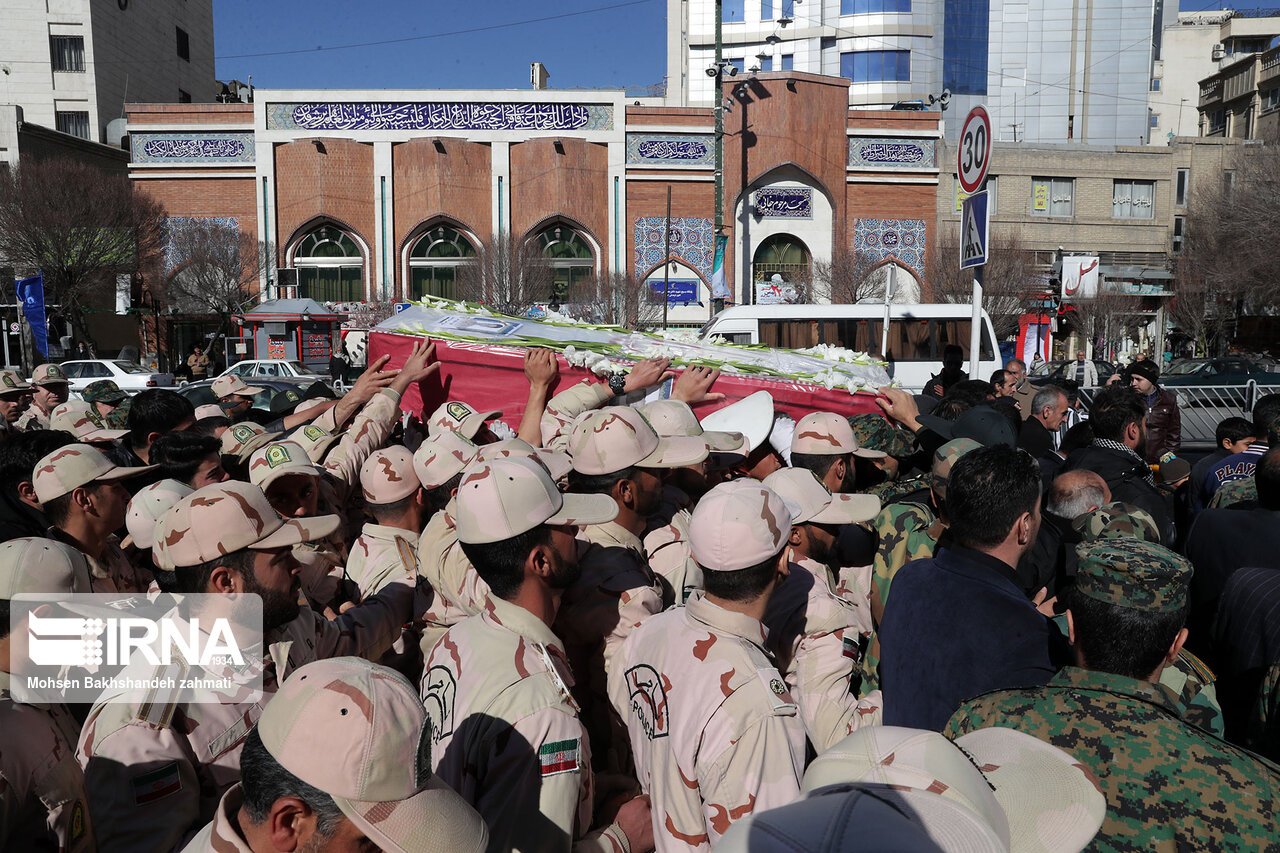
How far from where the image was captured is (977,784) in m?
1.09

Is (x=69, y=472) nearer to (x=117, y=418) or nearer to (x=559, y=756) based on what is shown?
(x=559, y=756)

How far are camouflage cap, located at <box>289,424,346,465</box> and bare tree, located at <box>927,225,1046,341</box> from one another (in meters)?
27.3

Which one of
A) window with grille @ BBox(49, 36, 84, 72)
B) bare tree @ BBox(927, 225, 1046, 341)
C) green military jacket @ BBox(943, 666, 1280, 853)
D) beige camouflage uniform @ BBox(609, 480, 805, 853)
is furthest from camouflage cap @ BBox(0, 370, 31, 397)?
window with grille @ BBox(49, 36, 84, 72)

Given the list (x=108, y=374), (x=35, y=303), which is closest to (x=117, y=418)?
(x=35, y=303)

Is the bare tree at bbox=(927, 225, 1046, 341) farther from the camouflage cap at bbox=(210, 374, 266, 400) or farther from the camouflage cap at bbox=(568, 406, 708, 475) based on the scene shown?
the camouflage cap at bbox=(568, 406, 708, 475)

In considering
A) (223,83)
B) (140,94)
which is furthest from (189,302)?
(223,83)

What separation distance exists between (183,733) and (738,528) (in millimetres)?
1298

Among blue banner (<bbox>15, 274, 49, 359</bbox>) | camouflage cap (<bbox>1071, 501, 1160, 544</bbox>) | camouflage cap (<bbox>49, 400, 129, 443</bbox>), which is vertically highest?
blue banner (<bbox>15, 274, 49, 359</bbox>)

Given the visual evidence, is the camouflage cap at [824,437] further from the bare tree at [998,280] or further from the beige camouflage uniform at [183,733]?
the bare tree at [998,280]

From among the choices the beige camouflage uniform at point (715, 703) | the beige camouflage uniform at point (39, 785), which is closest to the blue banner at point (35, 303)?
the beige camouflage uniform at point (39, 785)

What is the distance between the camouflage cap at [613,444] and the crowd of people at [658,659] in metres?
0.01

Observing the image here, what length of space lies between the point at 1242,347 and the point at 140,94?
46.7m

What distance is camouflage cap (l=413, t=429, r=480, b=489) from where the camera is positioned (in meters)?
3.33

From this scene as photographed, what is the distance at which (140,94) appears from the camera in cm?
3978
